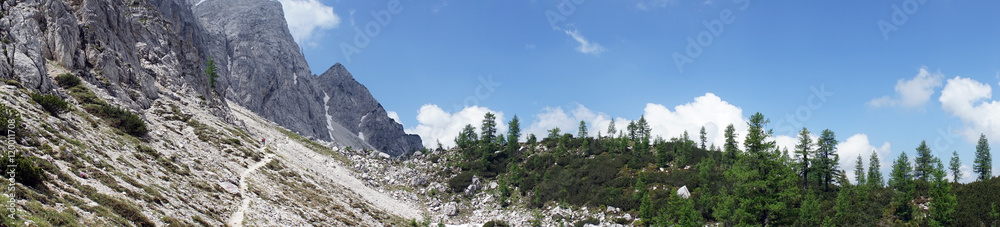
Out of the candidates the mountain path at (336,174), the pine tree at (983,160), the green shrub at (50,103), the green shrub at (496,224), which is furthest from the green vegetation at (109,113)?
the pine tree at (983,160)

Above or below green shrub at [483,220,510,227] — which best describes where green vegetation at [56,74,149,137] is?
above

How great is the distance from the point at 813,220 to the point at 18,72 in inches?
2743

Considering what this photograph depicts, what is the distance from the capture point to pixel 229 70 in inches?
7402

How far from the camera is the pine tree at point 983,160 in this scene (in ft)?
272

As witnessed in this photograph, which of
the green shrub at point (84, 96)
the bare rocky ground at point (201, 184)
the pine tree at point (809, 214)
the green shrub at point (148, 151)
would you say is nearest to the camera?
the bare rocky ground at point (201, 184)

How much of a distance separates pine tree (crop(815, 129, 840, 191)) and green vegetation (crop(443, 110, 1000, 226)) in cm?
15

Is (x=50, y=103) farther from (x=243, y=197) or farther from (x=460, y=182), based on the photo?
(x=460, y=182)

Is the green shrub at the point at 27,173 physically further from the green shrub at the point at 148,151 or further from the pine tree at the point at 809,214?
the pine tree at the point at 809,214

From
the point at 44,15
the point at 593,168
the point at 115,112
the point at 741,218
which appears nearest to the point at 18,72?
the point at 115,112

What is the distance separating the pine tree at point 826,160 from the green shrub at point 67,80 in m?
88.2

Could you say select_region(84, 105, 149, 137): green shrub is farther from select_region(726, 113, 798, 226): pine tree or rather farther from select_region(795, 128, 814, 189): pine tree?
select_region(795, 128, 814, 189): pine tree

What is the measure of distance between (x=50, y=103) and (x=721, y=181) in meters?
67.5

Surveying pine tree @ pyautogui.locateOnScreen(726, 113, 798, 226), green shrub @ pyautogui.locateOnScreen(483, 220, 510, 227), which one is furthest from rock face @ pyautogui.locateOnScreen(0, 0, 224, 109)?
pine tree @ pyautogui.locateOnScreen(726, 113, 798, 226)

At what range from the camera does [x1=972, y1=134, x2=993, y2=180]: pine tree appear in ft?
272
